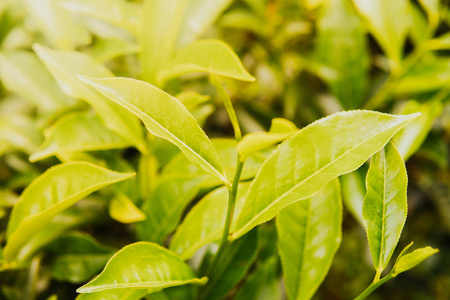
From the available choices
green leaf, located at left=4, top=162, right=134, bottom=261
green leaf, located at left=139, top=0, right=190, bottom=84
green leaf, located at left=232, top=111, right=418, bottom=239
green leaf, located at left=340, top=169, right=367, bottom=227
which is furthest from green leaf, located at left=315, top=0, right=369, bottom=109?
green leaf, located at left=4, top=162, right=134, bottom=261

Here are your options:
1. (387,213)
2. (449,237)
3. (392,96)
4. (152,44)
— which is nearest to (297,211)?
(387,213)

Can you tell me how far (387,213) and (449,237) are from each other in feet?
3.28

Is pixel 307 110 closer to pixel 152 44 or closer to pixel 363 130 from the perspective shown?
pixel 152 44

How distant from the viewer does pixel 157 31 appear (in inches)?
24.5

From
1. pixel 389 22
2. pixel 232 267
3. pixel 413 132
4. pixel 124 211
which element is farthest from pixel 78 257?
pixel 389 22

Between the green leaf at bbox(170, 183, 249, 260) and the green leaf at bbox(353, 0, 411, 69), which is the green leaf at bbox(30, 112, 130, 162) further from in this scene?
the green leaf at bbox(353, 0, 411, 69)

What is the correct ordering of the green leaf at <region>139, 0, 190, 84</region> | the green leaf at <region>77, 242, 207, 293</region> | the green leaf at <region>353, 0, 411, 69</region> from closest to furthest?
the green leaf at <region>77, 242, 207, 293</region>
the green leaf at <region>139, 0, 190, 84</region>
the green leaf at <region>353, 0, 411, 69</region>

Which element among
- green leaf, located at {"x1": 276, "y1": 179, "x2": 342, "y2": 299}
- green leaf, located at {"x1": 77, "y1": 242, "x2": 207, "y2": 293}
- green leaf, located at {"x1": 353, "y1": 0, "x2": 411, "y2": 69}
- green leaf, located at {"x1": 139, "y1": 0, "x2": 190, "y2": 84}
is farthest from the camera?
green leaf, located at {"x1": 353, "y1": 0, "x2": 411, "y2": 69}

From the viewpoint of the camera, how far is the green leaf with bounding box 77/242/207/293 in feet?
1.19

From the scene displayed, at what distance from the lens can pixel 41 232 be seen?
0.58 m

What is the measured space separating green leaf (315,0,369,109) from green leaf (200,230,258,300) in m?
0.40

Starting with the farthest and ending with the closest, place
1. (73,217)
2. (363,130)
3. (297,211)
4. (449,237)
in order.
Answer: (449,237)
(73,217)
(297,211)
(363,130)

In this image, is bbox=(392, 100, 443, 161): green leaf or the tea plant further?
bbox=(392, 100, 443, 161): green leaf

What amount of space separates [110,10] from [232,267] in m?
0.47
